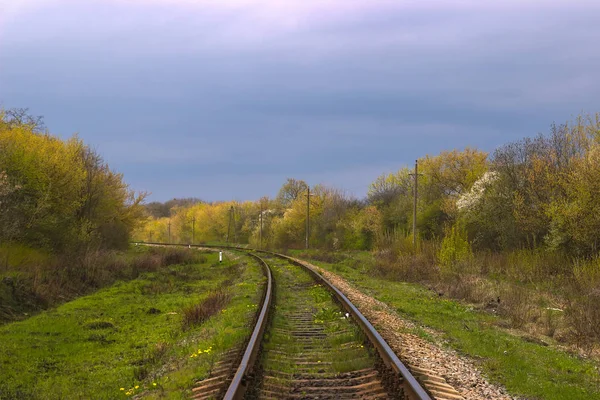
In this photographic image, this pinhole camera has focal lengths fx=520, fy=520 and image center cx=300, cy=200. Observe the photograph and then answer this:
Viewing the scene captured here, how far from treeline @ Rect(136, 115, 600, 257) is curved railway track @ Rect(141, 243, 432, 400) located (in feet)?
48.4

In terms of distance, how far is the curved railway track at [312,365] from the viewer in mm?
6449

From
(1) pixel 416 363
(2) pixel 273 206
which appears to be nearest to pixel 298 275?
(1) pixel 416 363

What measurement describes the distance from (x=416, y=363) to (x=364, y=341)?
4.99 feet

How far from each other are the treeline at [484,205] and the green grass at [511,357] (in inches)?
398

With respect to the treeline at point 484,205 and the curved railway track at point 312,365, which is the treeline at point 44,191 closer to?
the curved railway track at point 312,365

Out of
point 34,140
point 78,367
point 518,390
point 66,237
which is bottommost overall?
point 78,367

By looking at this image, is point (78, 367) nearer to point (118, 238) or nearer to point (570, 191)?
point (570, 191)

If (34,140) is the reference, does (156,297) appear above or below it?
below

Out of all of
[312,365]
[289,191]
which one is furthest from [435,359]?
[289,191]

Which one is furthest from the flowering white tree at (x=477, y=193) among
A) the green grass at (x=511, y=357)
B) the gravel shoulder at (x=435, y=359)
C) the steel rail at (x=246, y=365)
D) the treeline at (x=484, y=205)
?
the steel rail at (x=246, y=365)

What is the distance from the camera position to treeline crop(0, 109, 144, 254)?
22.6 meters

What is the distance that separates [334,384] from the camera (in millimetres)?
6914

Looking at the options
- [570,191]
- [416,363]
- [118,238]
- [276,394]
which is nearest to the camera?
[276,394]

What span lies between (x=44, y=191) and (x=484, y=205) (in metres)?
26.0
